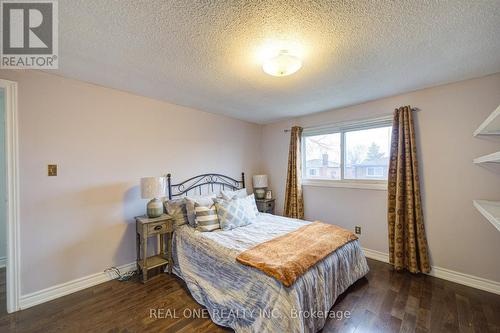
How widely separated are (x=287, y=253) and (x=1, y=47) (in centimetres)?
291

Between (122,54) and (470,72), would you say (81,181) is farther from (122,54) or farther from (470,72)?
(470,72)

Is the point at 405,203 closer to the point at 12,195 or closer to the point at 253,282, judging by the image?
the point at 253,282

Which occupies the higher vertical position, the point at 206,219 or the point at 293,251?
the point at 206,219

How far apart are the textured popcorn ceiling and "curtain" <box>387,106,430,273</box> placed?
1.84ft

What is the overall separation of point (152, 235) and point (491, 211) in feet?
10.9

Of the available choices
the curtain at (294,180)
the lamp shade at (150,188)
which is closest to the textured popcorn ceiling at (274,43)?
the lamp shade at (150,188)

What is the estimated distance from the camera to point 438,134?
2.47m

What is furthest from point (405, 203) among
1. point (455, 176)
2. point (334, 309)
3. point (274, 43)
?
point (274, 43)

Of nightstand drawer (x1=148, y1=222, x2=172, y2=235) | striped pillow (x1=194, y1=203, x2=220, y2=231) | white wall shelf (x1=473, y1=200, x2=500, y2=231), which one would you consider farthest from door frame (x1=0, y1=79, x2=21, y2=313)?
white wall shelf (x1=473, y1=200, x2=500, y2=231)

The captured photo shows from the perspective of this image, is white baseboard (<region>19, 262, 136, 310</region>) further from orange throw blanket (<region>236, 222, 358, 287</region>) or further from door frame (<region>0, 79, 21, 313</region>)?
orange throw blanket (<region>236, 222, 358, 287</region>)

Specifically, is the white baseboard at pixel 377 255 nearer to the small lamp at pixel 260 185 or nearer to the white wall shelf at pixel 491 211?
the white wall shelf at pixel 491 211

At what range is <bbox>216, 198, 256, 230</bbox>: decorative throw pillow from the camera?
100 inches

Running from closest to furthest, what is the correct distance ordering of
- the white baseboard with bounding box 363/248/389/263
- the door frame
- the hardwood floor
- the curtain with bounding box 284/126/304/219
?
the hardwood floor, the door frame, the white baseboard with bounding box 363/248/389/263, the curtain with bounding box 284/126/304/219

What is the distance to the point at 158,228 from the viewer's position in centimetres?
248
